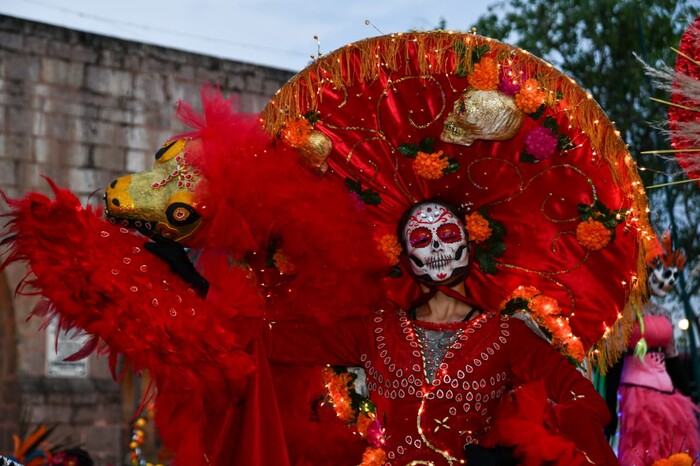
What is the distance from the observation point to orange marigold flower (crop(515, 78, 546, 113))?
4.96 meters

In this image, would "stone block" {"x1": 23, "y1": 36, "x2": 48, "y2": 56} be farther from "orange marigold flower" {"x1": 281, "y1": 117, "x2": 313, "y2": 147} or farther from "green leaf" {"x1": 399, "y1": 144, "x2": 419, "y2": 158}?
"green leaf" {"x1": 399, "y1": 144, "x2": 419, "y2": 158}

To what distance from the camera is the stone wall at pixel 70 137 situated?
1214 centimetres

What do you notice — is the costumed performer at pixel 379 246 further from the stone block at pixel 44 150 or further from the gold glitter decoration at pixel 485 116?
the stone block at pixel 44 150

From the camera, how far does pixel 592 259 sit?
5242 millimetres

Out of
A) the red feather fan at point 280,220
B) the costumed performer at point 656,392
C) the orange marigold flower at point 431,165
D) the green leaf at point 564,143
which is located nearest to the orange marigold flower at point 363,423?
the red feather fan at point 280,220

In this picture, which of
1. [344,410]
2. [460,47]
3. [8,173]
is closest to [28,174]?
[8,173]

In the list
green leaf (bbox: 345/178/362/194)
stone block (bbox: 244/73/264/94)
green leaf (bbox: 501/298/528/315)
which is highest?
stone block (bbox: 244/73/264/94)

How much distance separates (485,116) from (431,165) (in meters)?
0.35

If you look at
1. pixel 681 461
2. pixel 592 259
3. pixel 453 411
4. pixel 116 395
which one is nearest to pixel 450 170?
pixel 592 259

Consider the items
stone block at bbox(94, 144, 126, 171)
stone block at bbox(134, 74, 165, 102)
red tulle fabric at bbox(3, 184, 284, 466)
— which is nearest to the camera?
red tulle fabric at bbox(3, 184, 284, 466)

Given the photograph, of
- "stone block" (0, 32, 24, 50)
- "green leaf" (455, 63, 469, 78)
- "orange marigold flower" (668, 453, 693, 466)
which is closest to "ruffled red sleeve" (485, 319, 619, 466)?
"orange marigold flower" (668, 453, 693, 466)

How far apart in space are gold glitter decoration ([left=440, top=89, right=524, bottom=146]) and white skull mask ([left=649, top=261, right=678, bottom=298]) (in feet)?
13.0

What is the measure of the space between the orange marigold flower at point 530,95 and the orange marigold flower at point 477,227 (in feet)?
1.91

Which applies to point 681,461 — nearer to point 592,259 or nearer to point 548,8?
point 592,259
